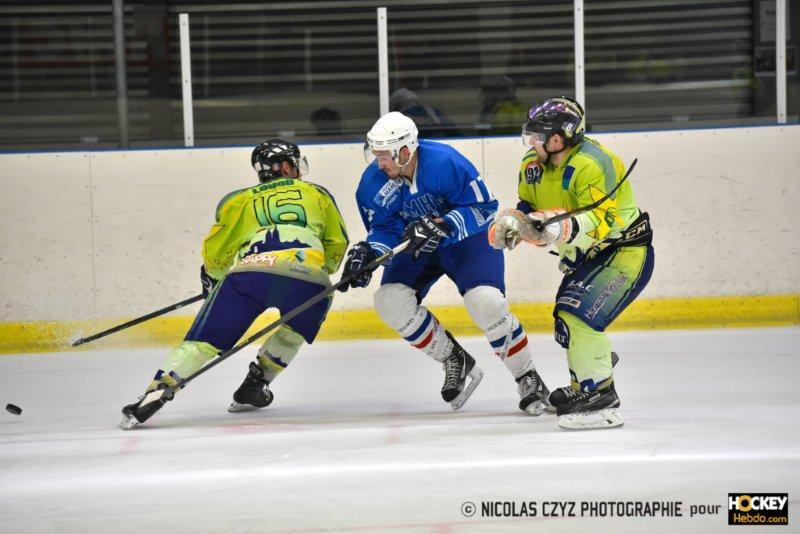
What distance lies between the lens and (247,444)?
3.88 meters

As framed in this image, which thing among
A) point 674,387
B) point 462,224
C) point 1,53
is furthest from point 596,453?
point 1,53

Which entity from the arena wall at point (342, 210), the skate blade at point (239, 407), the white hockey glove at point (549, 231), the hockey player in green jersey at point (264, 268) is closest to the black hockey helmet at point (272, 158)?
the hockey player in green jersey at point (264, 268)

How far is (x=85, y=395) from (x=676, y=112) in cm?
357

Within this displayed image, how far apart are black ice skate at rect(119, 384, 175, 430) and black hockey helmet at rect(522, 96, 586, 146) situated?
1.45m

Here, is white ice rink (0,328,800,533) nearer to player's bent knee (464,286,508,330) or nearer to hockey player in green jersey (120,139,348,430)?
hockey player in green jersey (120,139,348,430)

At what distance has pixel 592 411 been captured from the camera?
392 cm

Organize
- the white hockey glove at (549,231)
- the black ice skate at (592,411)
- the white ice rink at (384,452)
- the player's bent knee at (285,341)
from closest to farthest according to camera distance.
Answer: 1. the white ice rink at (384,452)
2. the white hockey glove at (549,231)
3. the black ice skate at (592,411)
4. the player's bent knee at (285,341)

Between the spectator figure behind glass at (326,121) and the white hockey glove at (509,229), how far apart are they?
3038 mm

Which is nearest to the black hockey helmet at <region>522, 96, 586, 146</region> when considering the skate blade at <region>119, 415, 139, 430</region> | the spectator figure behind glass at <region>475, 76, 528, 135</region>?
the skate blade at <region>119, 415, 139, 430</region>

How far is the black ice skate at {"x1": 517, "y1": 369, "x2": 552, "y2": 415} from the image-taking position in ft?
14.0

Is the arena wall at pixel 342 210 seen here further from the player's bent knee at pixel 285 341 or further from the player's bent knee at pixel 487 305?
the player's bent knee at pixel 487 305

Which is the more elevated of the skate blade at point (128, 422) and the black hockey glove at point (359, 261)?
the black hockey glove at point (359, 261)

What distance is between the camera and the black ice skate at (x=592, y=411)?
392 centimetres

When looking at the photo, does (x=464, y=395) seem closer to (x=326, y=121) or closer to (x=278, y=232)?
(x=278, y=232)
